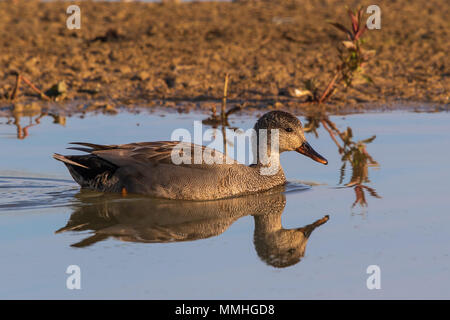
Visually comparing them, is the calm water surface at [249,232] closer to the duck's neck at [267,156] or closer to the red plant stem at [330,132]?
the red plant stem at [330,132]

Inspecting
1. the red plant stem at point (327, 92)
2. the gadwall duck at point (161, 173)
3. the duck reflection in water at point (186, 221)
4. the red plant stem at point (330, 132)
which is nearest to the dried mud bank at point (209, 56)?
the red plant stem at point (327, 92)

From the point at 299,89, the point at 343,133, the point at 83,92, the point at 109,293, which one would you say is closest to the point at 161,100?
the point at 83,92

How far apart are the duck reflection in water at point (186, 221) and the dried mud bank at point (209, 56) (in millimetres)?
4868

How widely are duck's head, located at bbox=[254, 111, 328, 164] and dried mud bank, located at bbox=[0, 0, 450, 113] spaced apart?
3951 mm

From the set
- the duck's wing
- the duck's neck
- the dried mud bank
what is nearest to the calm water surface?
the duck's neck

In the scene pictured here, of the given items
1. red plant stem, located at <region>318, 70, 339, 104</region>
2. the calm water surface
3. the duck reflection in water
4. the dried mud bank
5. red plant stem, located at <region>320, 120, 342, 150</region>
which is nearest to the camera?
the calm water surface

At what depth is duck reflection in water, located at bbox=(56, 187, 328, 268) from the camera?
7.06 metres

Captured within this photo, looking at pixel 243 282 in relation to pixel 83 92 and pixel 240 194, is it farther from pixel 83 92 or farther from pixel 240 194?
pixel 83 92

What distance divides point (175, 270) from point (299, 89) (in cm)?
770

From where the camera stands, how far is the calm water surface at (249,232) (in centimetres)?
596

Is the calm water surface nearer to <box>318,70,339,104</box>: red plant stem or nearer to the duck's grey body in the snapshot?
the duck's grey body

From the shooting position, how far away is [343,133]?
38.0 feet

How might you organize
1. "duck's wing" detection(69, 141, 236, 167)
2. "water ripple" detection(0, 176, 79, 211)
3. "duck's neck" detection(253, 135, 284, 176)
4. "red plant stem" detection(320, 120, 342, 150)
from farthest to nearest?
"red plant stem" detection(320, 120, 342, 150)
"duck's neck" detection(253, 135, 284, 176)
"duck's wing" detection(69, 141, 236, 167)
"water ripple" detection(0, 176, 79, 211)

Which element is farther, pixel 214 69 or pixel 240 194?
pixel 214 69
